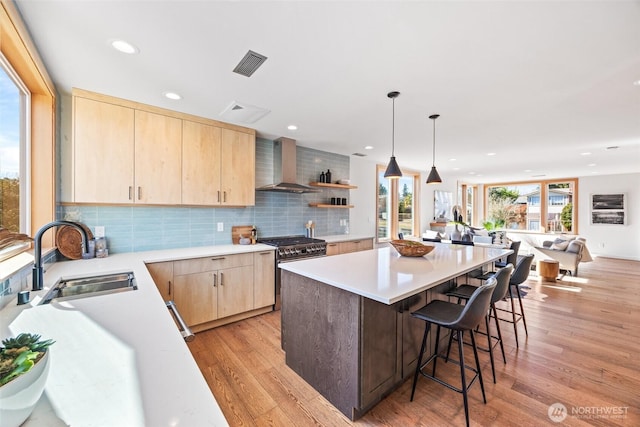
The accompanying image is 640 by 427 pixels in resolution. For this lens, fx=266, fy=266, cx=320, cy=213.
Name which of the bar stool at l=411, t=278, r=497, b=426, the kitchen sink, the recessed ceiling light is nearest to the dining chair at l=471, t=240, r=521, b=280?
the bar stool at l=411, t=278, r=497, b=426

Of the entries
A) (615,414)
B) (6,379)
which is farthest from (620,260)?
(6,379)

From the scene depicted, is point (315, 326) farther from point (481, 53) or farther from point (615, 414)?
point (481, 53)

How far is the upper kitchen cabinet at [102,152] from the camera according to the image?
239 cm

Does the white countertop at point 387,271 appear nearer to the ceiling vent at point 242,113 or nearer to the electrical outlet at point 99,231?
the ceiling vent at point 242,113

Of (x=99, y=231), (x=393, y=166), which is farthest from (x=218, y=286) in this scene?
(x=393, y=166)

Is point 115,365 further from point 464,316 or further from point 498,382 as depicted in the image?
point 498,382

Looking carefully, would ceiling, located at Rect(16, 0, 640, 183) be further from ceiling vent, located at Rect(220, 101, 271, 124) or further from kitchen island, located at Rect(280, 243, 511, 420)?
kitchen island, located at Rect(280, 243, 511, 420)

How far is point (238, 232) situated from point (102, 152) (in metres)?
1.68

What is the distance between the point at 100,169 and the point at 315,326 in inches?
95.4

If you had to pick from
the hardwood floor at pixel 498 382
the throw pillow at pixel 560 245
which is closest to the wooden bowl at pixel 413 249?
the hardwood floor at pixel 498 382

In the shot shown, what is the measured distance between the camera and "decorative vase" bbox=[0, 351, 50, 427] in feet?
1.80

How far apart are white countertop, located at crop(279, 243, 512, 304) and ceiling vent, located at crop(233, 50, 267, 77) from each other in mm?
1542

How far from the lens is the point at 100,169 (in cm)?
248

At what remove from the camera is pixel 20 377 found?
577 mm
